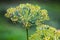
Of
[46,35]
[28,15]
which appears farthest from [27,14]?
[46,35]

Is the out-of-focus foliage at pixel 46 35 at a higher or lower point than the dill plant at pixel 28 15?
lower

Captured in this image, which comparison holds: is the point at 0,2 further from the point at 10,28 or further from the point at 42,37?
the point at 42,37

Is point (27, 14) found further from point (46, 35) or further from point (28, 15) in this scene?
point (46, 35)

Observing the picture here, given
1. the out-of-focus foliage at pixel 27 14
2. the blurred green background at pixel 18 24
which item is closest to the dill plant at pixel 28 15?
the out-of-focus foliage at pixel 27 14

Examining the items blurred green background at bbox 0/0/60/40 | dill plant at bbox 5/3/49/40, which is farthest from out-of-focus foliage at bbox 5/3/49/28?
blurred green background at bbox 0/0/60/40

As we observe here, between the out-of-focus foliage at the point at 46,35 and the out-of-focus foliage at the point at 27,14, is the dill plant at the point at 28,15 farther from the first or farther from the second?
the out-of-focus foliage at the point at 46,35

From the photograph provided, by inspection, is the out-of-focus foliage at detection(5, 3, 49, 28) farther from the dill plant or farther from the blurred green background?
the blurred green background

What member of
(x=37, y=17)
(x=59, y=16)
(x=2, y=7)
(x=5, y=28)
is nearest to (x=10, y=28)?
(x=5, y=28)

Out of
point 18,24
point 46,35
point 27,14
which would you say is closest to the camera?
point 46,35
